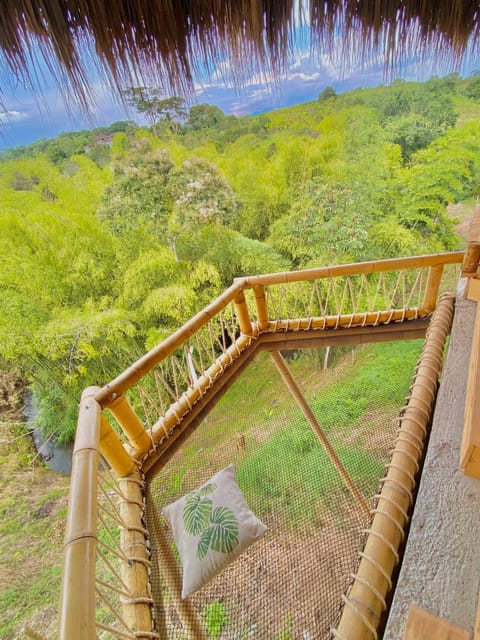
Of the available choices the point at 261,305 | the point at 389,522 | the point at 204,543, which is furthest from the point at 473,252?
the point at 204,543

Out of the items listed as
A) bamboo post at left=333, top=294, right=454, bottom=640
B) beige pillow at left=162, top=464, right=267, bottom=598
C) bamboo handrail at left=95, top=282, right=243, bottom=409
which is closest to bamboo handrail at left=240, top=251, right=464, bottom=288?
bamboo handrail at left=95, top=282, right=243, bottom=409

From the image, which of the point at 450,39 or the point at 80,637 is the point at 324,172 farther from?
the point at 80,637

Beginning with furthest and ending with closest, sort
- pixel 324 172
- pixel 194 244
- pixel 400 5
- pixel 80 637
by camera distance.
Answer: pixel 324 172 → pixel 194 244 → pixel 400 5 → pixel 80 637

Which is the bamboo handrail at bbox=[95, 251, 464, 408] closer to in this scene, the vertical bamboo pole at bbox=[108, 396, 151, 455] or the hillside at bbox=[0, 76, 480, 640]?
the vertical bamboo pole at bbox=[108, 396, 151, 455]

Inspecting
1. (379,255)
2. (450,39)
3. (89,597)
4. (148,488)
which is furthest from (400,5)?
(379,255)

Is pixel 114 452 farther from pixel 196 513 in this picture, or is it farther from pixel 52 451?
pixel 52 451

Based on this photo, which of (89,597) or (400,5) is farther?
(400,5)

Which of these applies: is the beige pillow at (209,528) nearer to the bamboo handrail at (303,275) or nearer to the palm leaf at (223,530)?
the palm leaf at (223,530)

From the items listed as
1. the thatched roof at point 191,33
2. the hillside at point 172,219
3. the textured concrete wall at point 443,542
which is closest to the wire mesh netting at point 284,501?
the textured concrete wall at point 443,542
